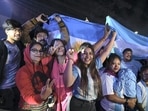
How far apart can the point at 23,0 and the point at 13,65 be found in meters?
2.44

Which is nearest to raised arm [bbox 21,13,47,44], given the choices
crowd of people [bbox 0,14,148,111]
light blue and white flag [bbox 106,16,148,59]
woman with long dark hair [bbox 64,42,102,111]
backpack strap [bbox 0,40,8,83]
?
crowd of people [bbox 0,14,148,111]

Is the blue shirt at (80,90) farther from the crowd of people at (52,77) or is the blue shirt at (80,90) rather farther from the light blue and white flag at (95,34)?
the light blue and white flag at (95,34)

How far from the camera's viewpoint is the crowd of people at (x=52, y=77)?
4.70 metres

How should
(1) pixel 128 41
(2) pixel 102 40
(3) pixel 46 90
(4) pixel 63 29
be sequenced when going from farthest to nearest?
(1) pixel 128 41 < (2) pixel 102 40 < (4) pixel 63 29 < (3) pixel 46 90

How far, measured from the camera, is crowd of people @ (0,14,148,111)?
15.4 feet

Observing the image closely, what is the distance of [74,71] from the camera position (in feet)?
16.2

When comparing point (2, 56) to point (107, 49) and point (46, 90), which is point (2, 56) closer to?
point (46, 90)

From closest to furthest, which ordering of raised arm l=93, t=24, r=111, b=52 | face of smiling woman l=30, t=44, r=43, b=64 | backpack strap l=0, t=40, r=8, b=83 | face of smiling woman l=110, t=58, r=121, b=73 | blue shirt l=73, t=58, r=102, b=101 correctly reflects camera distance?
1. backpack strap l=0, t=40, r=8, b=83
2. face of smiling woman l=30, t=44, r=43, b=64
3. blue shirt l=73, t=58, r=102, b=101
4. face of smiling woman l=110, t=58, r=121, b=73
5. raised arm l=93, t=24, r=111, b=52

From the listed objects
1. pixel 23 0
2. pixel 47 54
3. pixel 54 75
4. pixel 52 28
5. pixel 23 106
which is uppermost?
pixel 23 0

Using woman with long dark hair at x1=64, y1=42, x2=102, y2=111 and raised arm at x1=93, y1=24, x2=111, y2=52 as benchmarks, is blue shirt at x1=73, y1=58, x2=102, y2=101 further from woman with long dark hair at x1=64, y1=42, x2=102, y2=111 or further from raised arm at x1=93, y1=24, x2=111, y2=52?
raised arm at x1=93, y1=24, x2=111, y2=52

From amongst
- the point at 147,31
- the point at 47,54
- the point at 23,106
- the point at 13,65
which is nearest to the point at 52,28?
the point at 47,54

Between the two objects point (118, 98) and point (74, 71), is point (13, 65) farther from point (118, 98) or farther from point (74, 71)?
point (118, 98)

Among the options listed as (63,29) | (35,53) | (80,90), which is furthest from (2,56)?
(63,29)

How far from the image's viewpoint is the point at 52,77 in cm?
489
